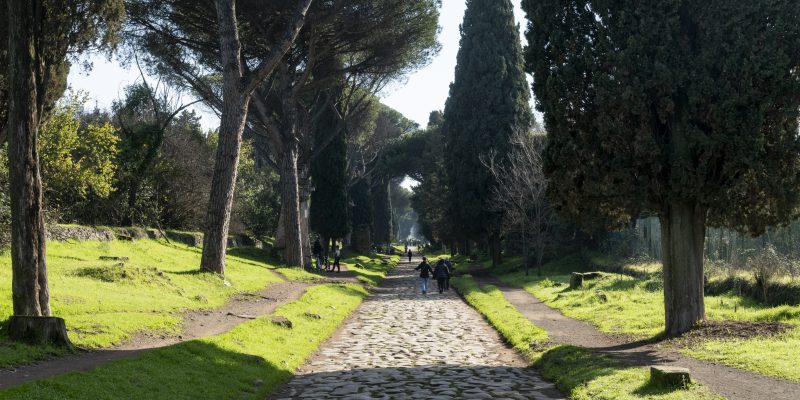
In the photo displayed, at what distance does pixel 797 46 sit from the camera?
41.6 ft

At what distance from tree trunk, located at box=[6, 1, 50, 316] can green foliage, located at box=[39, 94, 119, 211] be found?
12.8 meters

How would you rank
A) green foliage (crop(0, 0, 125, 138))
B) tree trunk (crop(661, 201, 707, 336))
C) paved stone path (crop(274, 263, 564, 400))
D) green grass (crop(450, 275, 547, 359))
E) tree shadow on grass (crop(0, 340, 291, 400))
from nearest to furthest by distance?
1. tree shadow on grass (crop(0, 340, 291, 400))
2. paved stone path (crop(274, 263, 564, 400))
3. green foliage (crop(0, 0, 125, 138))
4. tree trunk (crop(661, 201, 707, 336))
5. green grass (crop(450, 275, 547, 359))

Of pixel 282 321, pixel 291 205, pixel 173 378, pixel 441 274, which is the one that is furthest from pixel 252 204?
pixel 173 378

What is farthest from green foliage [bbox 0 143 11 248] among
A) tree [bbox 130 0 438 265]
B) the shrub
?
the shrub

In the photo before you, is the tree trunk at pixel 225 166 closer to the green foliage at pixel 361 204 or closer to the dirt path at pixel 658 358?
the dirt path at pixel 658 358

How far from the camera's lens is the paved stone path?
10312 mm

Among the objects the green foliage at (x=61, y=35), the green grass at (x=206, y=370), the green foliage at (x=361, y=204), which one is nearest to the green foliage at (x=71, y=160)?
the green foliage at (x=61, y=35)

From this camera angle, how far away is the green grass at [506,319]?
48.5ft

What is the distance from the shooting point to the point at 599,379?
1030cm

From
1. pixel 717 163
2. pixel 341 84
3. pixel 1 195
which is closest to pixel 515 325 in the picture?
pixel 717 163

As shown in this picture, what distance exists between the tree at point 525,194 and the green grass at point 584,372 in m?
16.7

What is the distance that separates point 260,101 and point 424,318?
49.3ft

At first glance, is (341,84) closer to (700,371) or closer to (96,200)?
(96,200)

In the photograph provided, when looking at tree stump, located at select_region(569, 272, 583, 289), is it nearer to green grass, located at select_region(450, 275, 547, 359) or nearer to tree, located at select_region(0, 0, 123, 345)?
green grass, located at select_region(450, 275, 547, 359)
